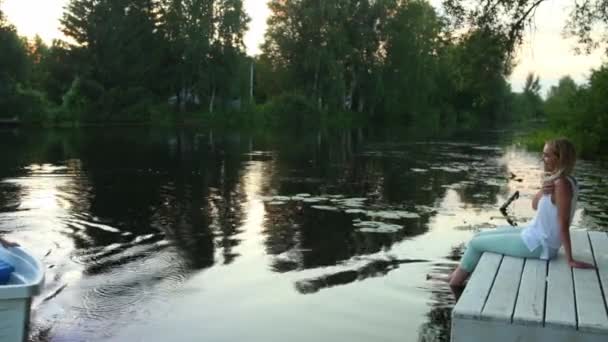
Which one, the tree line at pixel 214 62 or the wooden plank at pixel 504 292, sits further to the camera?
the tree line at pixel 214 62

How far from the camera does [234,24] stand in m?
60.4

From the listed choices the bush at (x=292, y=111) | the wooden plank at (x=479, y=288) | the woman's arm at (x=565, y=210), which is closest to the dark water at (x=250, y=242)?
the wooden plank at (x=479, y=288)

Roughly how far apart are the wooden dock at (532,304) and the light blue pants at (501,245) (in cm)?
14

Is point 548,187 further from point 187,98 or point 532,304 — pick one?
point 187,98

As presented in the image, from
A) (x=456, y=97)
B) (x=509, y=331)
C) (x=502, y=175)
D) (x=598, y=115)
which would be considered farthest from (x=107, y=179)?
(x=456, y=97)

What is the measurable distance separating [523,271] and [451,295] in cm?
169

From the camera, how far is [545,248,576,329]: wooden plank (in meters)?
4.07

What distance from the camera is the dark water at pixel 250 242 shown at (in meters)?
6.18

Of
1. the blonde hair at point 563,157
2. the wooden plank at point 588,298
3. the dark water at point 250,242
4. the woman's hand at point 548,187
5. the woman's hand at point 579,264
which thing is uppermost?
the blonde hair at point 563,157

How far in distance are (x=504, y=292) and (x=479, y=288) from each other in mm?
179

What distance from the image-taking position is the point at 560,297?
4629mm

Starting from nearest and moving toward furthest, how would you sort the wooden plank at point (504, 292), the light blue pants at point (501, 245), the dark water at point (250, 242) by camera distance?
the wooden plank at point (504, 292) → the light blue pants at point (501, 245) → the dark water at point (250, 242)

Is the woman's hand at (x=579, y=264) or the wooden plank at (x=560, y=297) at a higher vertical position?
the woman's hand at (x=579, y=264)

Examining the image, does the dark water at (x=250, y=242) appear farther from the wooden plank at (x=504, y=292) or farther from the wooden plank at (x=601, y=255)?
the wooden plank at (x=601, y=255)
